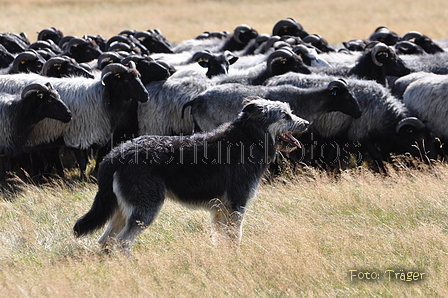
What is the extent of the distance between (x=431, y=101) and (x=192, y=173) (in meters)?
6.09

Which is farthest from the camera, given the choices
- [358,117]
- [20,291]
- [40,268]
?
[358,117]

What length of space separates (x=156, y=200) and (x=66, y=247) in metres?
1.10

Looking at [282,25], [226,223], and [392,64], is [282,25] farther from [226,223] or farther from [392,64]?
[226,223]

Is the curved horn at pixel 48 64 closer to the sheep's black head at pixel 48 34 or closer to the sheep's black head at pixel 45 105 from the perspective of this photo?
the sheep's black head at pixel 45 105

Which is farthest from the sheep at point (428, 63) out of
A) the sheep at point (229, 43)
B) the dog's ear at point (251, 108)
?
→ the dog's ear at point (251, 108)

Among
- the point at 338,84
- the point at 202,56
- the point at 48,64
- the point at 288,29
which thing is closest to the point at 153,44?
the point at 288,29

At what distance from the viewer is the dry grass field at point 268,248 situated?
5.43m

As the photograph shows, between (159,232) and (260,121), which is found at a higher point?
(260,121)

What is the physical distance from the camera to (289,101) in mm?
10047

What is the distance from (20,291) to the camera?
525cm

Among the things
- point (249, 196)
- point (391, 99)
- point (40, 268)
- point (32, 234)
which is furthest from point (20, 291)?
point (391, 99)

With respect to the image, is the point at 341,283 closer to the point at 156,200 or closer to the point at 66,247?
the point at 156,200

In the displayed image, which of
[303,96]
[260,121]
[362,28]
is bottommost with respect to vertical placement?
[362,28]

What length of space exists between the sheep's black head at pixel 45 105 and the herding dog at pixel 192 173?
3.82 meters
